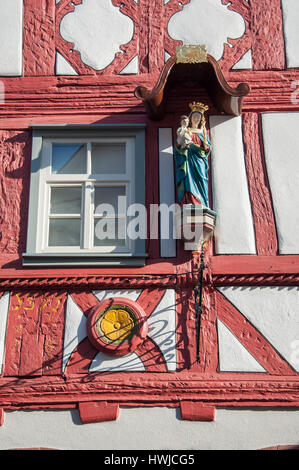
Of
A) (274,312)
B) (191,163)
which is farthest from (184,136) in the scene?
(274,312)

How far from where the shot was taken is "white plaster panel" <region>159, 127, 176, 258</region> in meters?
6.98

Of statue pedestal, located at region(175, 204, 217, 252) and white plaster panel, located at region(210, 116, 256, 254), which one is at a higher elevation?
white plaster panel, located at region(210, 116, 256, 254)

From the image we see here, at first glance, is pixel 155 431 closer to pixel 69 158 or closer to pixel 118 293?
pixel 118 293

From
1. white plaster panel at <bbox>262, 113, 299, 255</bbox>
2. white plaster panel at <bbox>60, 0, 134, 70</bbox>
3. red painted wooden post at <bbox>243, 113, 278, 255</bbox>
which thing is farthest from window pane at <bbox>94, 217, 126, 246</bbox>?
white plaster panel at <bbox>60, 0, 134, 70</bbox>

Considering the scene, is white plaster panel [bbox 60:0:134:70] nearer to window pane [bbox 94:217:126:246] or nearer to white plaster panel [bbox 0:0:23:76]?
white plaster panel [bbox 0:0:23:76]

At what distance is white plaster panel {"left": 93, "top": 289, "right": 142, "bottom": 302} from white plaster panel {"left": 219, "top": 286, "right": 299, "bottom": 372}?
803 millimetres

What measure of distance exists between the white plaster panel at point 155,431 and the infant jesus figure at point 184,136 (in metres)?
2.50

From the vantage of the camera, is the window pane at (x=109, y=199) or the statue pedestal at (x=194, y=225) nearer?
the statue pedestal at (x=194, y=225)

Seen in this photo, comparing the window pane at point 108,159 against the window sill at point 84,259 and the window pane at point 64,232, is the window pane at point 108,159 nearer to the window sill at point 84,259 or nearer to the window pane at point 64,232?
the window pane at point 64,232

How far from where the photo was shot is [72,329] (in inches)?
263

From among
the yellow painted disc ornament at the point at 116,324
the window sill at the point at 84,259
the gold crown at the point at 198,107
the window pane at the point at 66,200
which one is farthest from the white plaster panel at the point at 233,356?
the gold crown at the point at 198,107

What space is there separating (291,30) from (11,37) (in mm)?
3076

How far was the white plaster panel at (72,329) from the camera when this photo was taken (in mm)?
6605
